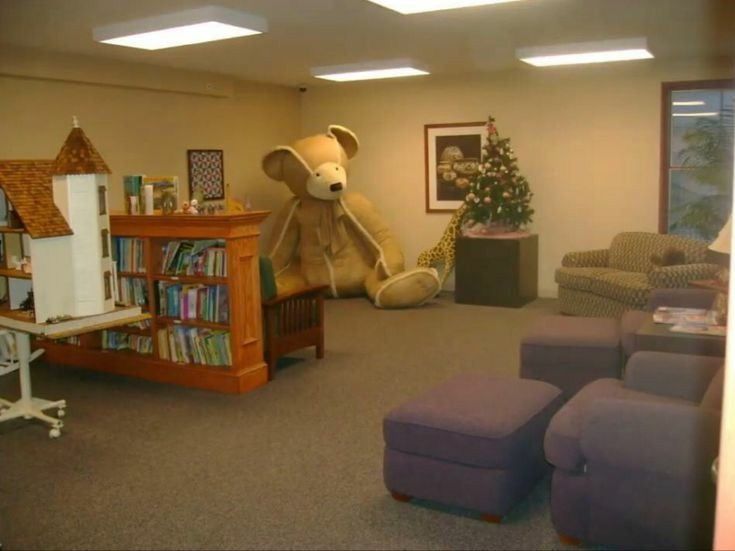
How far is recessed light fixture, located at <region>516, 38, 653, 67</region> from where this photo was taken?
20.0 feet

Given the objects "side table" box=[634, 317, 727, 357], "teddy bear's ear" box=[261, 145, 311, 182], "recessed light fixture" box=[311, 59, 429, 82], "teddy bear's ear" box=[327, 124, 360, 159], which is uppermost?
"recessed light fixture" box=[311, 59, 429, 82]

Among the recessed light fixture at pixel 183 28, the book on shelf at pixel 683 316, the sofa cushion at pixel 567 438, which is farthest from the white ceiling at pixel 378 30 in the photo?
the sofa cushion at pixel 567 438

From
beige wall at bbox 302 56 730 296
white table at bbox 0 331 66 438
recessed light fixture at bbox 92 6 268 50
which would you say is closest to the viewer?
white table at bbox 0 331 66 438

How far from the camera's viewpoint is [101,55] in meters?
6.54

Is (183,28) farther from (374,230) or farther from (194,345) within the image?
(374,230)

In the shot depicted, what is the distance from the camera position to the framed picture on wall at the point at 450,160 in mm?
8438

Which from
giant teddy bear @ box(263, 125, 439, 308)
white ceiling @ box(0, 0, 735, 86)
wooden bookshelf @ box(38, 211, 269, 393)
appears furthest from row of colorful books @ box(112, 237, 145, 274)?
giant teddy bear @ box(263, 125, 439, 308)

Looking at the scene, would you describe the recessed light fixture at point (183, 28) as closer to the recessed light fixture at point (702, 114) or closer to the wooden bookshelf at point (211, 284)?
the wooden bookshelf at point (211, 284)

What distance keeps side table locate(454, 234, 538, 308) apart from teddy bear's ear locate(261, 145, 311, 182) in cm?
189

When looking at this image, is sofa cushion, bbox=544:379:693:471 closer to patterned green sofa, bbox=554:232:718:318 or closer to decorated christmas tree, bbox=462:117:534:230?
patterned green sofa, bbox=554:232:718:318

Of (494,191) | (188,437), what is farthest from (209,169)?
(188,437)

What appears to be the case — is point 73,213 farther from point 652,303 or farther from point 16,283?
point 652,303

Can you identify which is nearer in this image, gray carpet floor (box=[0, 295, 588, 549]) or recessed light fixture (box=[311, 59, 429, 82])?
gray carpet floor (box=[0, 295, 588, 549])

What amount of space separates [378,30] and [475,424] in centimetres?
355
